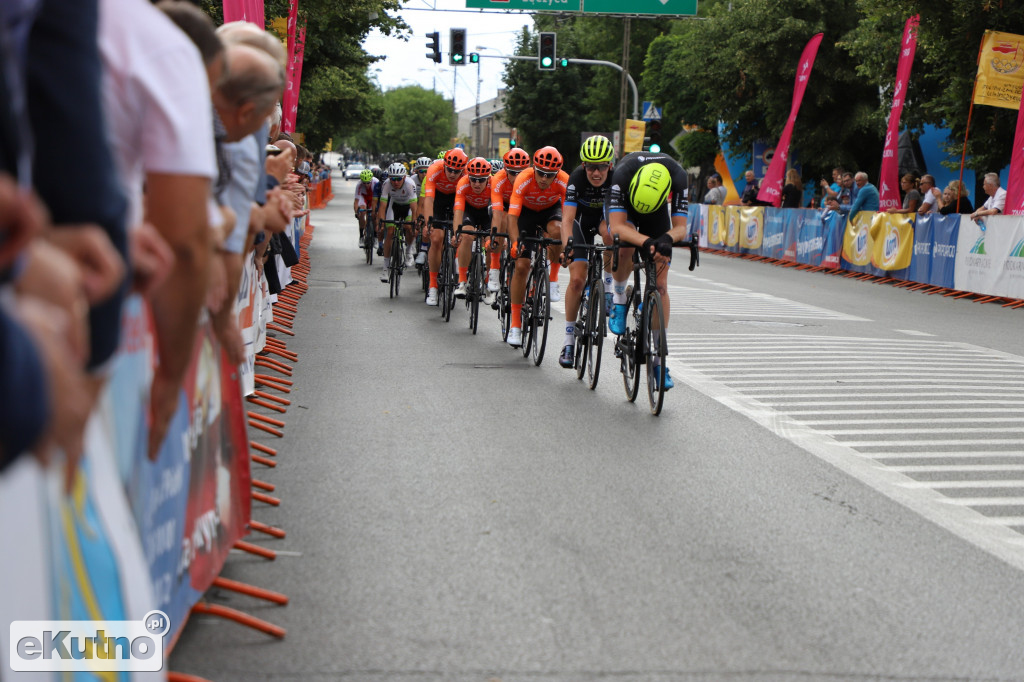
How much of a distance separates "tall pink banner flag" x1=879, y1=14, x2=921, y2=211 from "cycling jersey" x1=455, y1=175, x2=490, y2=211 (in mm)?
11356

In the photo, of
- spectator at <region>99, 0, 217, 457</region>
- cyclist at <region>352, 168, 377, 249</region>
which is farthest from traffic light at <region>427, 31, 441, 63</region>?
spectator at <region>99, 0, 217, 457</region>

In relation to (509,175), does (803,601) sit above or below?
below

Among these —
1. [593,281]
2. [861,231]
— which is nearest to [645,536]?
[593,281]

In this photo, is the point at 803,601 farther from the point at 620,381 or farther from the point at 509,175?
the point at 509,175

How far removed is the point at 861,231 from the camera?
23.3 meters

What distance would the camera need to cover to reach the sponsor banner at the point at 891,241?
2136 cm

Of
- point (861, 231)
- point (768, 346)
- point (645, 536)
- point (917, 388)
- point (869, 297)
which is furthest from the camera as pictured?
point (861, 231)

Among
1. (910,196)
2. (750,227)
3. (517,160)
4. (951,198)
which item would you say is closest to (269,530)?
(517,160)

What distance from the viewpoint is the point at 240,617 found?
3961 mm

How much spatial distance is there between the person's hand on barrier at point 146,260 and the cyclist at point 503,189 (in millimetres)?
9580

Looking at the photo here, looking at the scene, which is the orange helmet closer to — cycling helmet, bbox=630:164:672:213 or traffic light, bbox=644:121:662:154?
cycling helmet, bbox=630:164:672:213

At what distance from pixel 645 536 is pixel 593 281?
15.2 ft

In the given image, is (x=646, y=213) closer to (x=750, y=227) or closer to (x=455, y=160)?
(x=455, y=160)

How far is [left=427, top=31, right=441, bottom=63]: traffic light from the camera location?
37844mm
